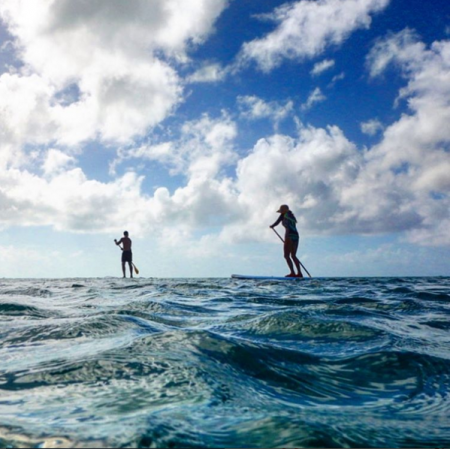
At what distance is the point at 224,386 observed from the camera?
1.99 metres

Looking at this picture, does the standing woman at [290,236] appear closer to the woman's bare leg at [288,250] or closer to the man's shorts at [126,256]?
the woman's bare leg at [288,250]

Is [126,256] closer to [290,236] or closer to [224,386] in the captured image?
[290,236]

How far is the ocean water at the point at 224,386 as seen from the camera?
1397 mm

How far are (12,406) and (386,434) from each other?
153cm

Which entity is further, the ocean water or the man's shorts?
the man's shorts

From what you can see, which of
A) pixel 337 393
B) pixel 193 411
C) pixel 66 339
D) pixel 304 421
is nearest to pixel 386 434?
pixel 304 421

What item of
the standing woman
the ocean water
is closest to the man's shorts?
the standing woman

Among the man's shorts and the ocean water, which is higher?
the man's shorts

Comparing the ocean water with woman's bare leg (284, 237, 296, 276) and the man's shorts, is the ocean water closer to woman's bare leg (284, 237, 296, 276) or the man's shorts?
woman's bare leg (284, 237, 296, 276)

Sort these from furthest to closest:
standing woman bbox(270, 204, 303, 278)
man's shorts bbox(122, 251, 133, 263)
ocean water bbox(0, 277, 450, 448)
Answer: man's shorts bbox(122, 251, 133, 263) < standing woman bbox(270, 204, 303, 278) < ocean water bbox(0, 277, 450, 448)

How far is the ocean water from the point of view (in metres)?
1.40

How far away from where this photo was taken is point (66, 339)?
10.7 feet

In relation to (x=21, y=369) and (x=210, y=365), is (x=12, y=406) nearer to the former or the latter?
Result: (x=21, y=369)

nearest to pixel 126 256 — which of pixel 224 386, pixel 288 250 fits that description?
pixel 288 250
